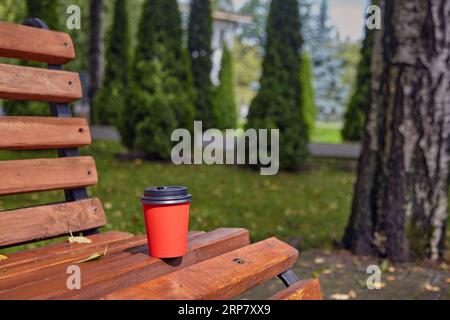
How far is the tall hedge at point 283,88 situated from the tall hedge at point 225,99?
4770mm

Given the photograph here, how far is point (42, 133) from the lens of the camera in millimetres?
2410

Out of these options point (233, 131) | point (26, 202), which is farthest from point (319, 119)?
point (26, 202)

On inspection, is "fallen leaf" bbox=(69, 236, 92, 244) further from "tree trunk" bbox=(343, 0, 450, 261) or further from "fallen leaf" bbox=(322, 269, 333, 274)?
"tree trunk" bbox=(343, 0, 450, 261)

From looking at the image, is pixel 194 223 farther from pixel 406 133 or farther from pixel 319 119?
pixel 319 119

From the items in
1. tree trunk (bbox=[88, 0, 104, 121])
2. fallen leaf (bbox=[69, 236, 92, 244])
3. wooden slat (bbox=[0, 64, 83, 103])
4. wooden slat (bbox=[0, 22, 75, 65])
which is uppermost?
tree trunk (bbox=[88, 0, 104, 121])

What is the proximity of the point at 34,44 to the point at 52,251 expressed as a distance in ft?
3.05

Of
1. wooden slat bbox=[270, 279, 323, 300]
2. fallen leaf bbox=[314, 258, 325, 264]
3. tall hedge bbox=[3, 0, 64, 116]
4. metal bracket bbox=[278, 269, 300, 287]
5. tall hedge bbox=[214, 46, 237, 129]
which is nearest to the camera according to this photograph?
wooden slat bbox=[270, 279, 323, 300]

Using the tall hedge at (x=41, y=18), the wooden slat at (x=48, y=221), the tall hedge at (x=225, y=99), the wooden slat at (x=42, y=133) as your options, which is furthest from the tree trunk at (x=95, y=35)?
the wooden slat at (x=48, y=221)

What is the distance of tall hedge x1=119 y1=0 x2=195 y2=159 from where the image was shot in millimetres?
9766

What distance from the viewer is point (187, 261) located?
6.03 ft

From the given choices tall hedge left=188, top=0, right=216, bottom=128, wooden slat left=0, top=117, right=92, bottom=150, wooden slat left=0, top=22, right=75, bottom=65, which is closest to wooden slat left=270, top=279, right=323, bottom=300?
wooden slat left=0, top=117, right=92, bottom=150

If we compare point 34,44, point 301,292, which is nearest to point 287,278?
point 301,292
